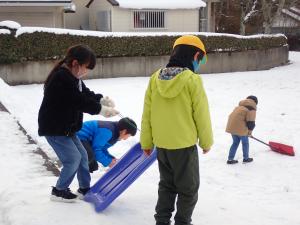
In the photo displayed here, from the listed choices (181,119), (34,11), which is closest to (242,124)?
(181,119)

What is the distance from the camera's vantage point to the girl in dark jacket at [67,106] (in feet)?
11.3

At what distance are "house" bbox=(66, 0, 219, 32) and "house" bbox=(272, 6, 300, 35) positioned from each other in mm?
12420

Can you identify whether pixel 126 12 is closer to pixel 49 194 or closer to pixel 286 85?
pixel 286 85

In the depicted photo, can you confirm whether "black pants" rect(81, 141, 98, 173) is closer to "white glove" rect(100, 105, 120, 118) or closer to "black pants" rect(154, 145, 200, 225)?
"white glove" rect(100, 105, 120, 118)

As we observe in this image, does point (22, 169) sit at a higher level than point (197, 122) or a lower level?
lower

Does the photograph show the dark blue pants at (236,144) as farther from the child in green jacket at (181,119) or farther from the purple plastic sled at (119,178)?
the child in green jacket at (181,119)

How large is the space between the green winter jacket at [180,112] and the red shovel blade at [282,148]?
170 inches

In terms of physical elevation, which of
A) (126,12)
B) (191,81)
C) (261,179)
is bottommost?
(261,179)

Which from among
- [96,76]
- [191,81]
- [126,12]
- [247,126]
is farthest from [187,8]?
[191,81]

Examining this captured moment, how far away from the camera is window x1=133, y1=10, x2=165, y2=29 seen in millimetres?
20406

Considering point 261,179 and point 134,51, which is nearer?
point 261,179

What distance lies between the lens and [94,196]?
3836 millimetres

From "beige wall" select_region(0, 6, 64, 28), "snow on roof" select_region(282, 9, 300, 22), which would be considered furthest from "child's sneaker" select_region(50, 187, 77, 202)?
"snow on roof" select_region(282, 9, 300, 22)

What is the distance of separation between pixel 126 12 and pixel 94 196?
55.9 feet
